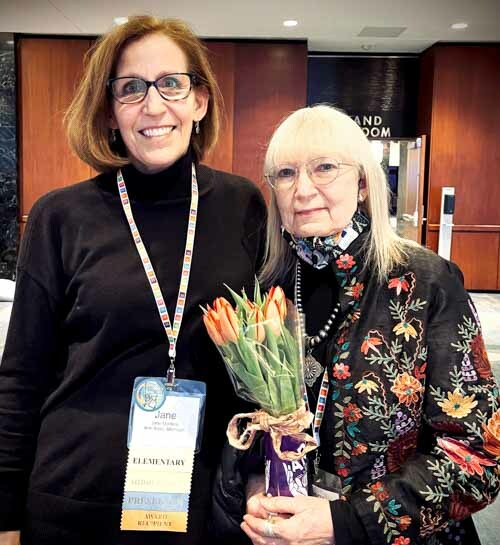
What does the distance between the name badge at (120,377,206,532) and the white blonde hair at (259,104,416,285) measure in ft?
1.57

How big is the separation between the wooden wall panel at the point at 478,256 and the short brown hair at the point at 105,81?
7.31 meters

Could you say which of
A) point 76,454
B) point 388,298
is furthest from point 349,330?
point 76,454

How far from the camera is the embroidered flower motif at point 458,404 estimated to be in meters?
1.14

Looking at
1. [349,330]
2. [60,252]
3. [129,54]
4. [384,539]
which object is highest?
[129,54]

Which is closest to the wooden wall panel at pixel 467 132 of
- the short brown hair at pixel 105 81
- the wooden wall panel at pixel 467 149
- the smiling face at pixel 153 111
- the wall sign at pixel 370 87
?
the wooden wall panel at pixel 467 149

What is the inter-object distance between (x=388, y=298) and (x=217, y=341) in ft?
1.24

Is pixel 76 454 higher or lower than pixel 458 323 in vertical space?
lower

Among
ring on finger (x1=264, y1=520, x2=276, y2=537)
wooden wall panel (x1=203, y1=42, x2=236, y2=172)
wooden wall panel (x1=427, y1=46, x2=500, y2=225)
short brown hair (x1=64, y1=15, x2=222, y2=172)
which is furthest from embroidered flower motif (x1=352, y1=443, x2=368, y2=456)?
wooden wall panel (x1=427, y1=46, x2=500, y2=225)

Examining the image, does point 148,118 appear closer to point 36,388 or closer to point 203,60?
point 203,60

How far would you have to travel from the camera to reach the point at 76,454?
4.19 ft

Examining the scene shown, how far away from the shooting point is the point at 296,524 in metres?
1.11

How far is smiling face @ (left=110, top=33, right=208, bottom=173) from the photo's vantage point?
1365 millimetres

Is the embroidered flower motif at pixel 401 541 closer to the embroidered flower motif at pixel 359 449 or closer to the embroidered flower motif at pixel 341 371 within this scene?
the embroidered flower motif at pixel 359 449

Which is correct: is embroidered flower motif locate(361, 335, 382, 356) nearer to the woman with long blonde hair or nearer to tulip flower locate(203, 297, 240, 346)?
the woman with long blonde hair
